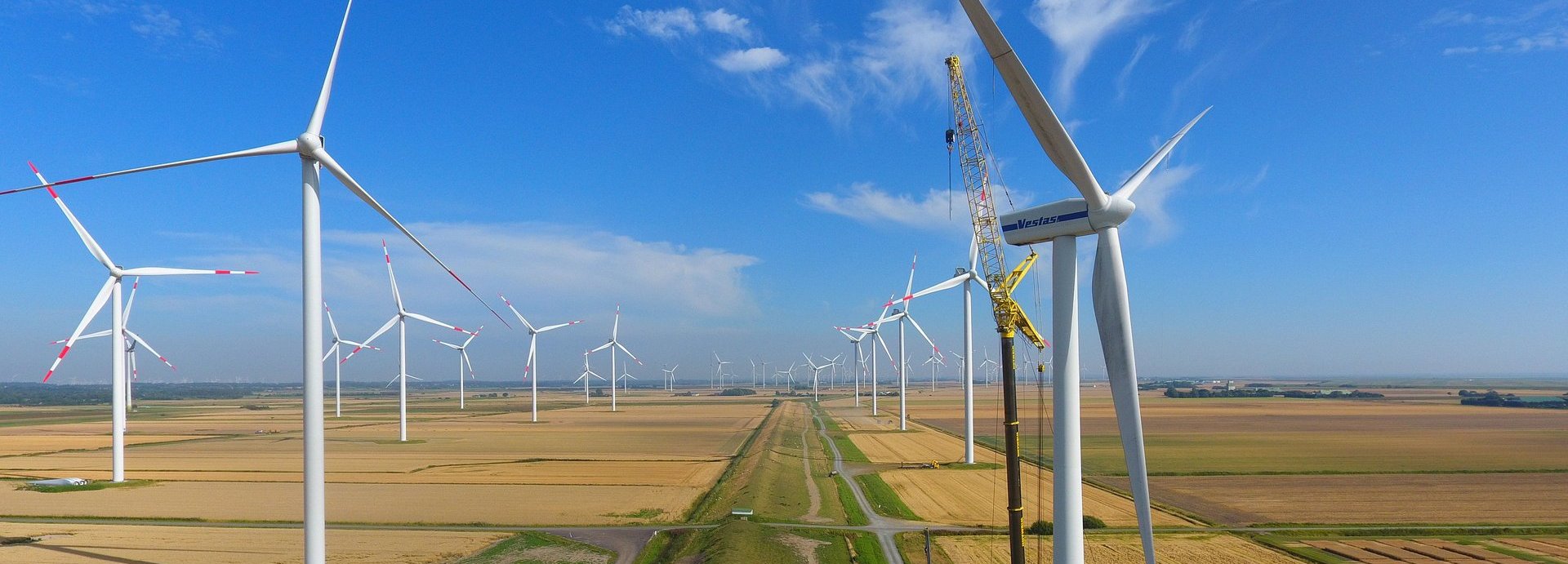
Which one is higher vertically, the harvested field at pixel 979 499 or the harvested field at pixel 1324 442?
the harvested field at pixel 979 499

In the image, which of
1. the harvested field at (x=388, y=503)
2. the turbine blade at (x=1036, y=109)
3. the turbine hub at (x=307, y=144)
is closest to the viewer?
the turbine blade at (x=1036, y=109)

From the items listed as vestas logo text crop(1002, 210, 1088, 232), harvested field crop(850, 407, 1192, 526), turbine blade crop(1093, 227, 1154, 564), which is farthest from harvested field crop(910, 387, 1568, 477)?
turbine blade crop(1093, 227, 1154, 564)

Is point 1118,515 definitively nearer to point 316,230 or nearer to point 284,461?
point 316,230

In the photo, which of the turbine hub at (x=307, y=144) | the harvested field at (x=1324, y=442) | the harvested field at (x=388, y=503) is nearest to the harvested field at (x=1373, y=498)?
the harvested field at (x=1324, y=442)

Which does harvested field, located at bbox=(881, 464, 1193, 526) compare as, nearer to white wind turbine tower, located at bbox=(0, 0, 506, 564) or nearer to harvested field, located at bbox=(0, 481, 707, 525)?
harvested field, located at bbox=(0, 481, 707, 525)

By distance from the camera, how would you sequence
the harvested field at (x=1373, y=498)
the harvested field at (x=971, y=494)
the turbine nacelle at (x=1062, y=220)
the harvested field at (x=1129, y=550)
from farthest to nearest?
the harvested field at (x=1373, y=498), the harvested field at (x=971, y=494), the harvested field at (x=1129, y=550), the turbine nacelle at (x=1062, y=220)

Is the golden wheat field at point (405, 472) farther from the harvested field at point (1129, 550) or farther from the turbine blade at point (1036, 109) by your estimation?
the turbine blade at point (1036, 109)
